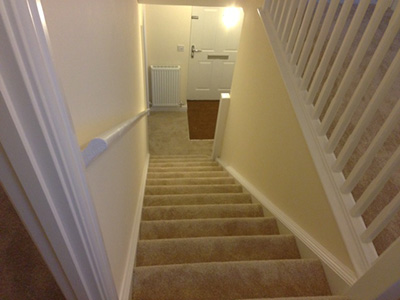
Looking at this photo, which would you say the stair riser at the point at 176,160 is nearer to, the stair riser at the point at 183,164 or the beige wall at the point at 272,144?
the stair riser at the point at 183,164

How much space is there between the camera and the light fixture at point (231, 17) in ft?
14.1

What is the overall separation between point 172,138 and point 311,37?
3485 mm

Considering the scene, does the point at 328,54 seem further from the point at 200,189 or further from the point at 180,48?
the point at 180,48

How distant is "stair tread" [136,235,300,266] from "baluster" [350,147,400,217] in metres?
0.51

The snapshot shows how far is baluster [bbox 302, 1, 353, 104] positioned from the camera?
3.69 ft

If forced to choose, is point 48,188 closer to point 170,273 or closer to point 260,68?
point 170,273

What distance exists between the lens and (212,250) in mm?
1386

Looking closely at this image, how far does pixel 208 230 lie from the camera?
1.62 m

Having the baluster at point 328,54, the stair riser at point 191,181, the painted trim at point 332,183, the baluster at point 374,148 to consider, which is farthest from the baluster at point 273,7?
the stair riser at point 191,181

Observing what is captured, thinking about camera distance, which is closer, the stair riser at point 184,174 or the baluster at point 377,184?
the baluster at point 377,184

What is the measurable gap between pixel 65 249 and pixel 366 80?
1201 millimetres

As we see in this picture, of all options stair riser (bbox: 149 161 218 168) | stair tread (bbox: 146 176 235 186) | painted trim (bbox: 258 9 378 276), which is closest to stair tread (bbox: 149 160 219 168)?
stair riser (bbox: 149 161 218 168)

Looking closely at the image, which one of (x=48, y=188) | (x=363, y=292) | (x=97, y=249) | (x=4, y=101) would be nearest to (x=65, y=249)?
(x=97, y=249)

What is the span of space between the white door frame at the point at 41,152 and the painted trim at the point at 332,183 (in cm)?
102
